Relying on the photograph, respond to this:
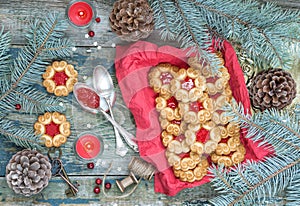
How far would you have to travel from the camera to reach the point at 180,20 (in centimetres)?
114

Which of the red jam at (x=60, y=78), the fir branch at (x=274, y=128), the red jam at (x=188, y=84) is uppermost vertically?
the red jam at (x=60, y=78)

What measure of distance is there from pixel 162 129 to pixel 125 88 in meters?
0.15

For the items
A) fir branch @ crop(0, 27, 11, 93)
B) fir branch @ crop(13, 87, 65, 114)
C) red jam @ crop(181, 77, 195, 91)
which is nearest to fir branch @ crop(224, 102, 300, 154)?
red jam @ crop(181, 77, 195, 91)

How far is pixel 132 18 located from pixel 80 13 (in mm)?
201

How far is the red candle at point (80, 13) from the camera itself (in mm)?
1259

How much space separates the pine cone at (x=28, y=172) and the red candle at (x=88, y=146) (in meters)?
0.11

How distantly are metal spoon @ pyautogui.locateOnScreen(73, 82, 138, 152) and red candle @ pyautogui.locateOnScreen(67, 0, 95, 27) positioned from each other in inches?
6.8

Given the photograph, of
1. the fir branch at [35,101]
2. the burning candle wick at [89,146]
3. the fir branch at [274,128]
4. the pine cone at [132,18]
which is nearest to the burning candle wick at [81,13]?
the pine cone at [132,18]

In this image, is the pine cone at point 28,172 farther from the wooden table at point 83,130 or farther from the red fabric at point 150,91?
the red fabric at point 150,91

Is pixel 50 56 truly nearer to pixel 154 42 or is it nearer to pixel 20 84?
pixel 20 84

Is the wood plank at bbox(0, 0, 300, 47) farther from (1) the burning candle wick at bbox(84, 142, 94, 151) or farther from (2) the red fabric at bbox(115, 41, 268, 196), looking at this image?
(1) the burning candle wick at bbox(84, 142, 94, 151)

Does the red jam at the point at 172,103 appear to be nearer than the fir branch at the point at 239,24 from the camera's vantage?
No

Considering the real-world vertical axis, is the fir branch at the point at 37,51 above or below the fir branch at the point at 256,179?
above

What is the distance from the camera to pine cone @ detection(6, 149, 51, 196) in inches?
44.9
